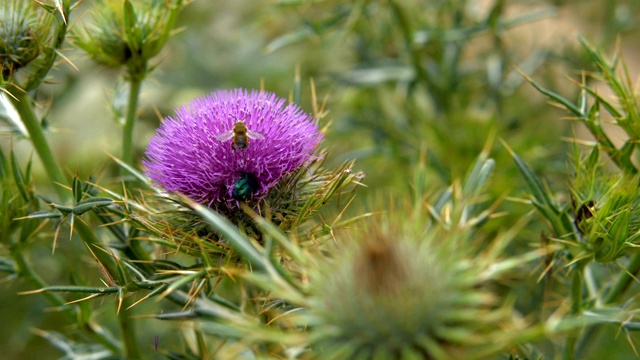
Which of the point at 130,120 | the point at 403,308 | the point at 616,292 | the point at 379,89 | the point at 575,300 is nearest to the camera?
the point at 403,308

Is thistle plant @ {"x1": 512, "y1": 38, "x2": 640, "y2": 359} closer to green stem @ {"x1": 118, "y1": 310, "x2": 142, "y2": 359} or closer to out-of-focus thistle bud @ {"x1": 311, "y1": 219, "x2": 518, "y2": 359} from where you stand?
out-of-focus thistle bud @ {"x1": 311, "y1": 219, "x2": 518, "y2": 359}

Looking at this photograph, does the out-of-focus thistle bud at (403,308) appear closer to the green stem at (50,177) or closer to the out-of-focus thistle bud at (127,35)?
the green stem at (50,177)

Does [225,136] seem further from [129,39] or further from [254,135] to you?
[129,39]

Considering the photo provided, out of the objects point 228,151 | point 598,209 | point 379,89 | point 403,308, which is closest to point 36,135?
point 228,151

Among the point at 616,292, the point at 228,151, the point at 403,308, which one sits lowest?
the point at 616,292

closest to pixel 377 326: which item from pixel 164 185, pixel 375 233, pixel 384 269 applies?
pixel 384 269

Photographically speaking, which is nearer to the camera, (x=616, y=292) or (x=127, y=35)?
(x=616, y=292)

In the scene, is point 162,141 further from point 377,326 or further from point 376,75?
point 376,75

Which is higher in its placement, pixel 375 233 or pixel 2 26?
pixel 2 26
